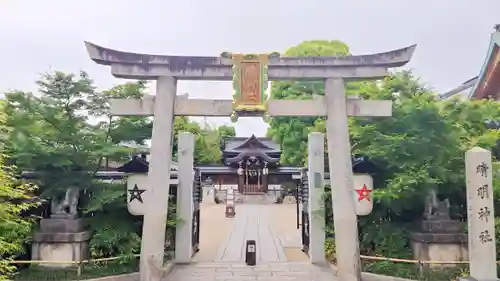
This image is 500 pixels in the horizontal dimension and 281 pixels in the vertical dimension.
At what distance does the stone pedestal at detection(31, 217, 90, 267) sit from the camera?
1103 cm

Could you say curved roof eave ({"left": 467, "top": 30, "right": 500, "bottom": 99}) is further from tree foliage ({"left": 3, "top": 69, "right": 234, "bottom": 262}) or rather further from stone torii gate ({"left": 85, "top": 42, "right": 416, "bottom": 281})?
tree foliage ({"left": 3, "top": 69, "right": 234, "bottom": 262})

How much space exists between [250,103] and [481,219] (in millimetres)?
5597

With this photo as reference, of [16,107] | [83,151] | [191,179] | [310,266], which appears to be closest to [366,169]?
[310,266]

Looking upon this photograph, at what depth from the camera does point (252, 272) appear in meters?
12.0

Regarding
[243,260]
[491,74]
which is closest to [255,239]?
[243,260]

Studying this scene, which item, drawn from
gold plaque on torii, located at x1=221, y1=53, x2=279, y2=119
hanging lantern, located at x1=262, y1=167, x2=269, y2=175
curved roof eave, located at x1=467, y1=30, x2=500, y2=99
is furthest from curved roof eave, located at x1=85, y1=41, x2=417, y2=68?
hanging lantern, located at x1=262, y1=167, x2=269, y2=175

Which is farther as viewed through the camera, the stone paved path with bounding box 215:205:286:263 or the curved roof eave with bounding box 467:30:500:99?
the curved roof eave with bounding box 467:30:500:99

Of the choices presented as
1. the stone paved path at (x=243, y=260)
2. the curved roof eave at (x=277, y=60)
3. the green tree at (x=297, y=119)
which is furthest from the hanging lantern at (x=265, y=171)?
the curved roof eave at (x=277, y=60)

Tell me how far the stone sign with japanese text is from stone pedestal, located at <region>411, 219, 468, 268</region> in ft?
6.16

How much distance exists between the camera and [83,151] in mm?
11289

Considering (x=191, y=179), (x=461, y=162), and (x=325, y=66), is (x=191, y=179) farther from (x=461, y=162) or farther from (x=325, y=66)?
(x=461, y=162)

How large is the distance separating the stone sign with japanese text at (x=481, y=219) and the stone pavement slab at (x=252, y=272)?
141 inches

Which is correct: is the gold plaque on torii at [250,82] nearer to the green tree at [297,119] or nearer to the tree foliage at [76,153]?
the tree foliage at [76,153]

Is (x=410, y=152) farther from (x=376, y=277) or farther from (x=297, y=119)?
(x=297, y=119)
